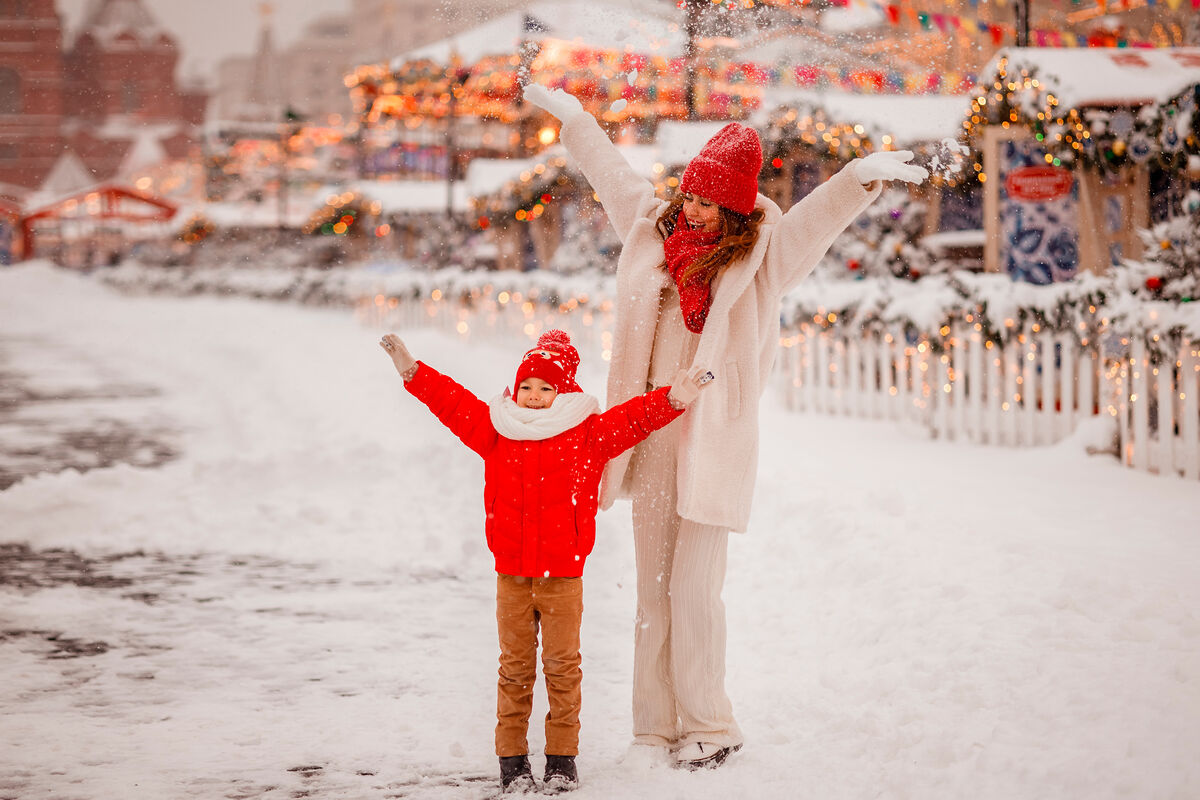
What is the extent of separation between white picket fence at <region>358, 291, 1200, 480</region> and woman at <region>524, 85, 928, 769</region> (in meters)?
5.45

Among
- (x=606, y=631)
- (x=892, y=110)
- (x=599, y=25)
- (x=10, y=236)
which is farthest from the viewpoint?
(x=10, y=236)

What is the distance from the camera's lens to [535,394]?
11.7 feet

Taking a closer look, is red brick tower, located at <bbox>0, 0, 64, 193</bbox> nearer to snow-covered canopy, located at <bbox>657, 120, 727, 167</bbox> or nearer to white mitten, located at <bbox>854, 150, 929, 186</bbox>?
snow-covered canopy, located at <bbox>657, 120, 727, 167</bbox>

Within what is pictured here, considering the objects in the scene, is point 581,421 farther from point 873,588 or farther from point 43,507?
point 43,507

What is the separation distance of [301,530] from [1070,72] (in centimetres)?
894

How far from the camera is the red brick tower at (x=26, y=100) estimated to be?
85812mm

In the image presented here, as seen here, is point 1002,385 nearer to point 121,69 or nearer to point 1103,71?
point 1103,71

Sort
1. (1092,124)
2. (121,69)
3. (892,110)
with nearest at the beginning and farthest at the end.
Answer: (1092,124) < (892,110) < (121,69)

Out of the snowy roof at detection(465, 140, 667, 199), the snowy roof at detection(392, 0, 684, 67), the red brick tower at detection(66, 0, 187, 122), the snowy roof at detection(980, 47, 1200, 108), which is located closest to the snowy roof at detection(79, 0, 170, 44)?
the red brick tower at detection(66, 0, 187, 122)

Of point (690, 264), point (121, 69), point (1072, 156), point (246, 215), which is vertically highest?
point (121, 69)

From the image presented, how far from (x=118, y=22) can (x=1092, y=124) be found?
3945 inches

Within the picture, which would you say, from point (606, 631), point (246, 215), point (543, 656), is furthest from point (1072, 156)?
point (246, 215)

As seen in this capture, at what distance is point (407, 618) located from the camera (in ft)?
18.9

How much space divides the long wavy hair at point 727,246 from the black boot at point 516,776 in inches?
63.1
